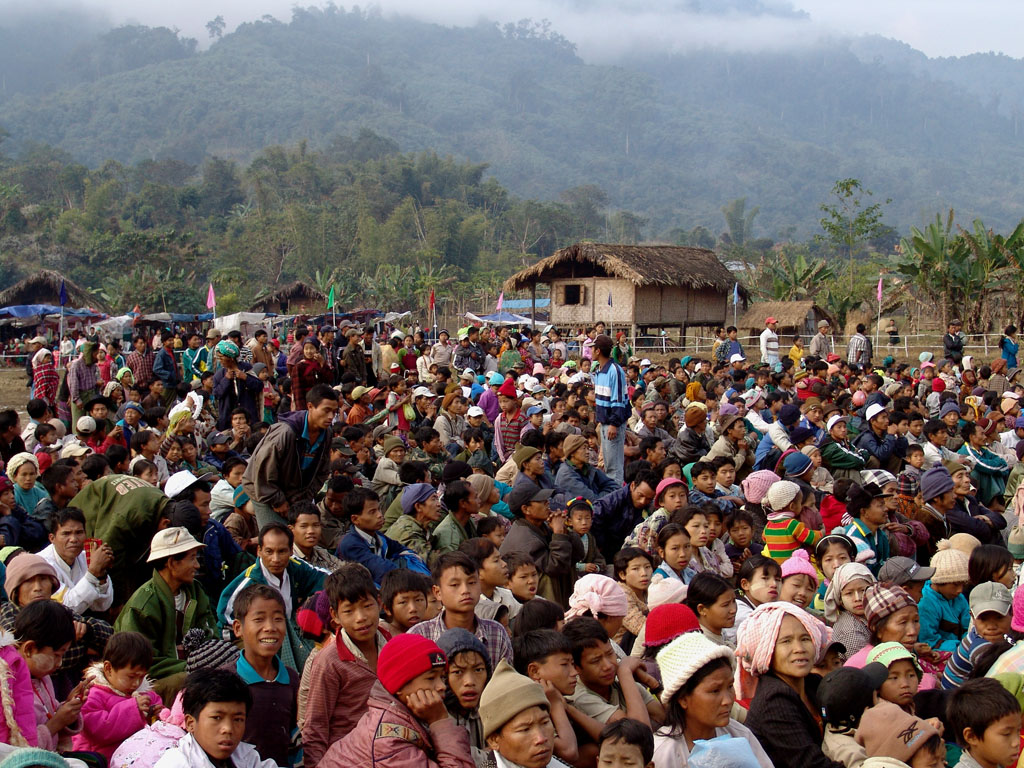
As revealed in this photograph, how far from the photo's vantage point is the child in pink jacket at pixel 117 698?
365 centimetres

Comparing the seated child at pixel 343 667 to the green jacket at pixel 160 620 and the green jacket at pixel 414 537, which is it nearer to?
the green jacket at pixel 160 620

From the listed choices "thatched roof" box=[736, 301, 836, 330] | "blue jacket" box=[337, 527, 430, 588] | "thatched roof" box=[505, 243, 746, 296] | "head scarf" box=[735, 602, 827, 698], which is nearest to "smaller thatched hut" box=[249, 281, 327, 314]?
"thatched roof" box=[505, 243, 746, 296]

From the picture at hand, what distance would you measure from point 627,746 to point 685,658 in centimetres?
49

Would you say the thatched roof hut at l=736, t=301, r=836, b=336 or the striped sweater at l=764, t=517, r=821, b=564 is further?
the thatched roof hut at l=736, t=301, r=836, b=336

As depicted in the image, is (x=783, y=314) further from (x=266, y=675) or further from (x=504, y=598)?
(x=266, y=675)

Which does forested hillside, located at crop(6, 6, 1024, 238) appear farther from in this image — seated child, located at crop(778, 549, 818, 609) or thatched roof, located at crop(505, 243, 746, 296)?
seated child, located at crop(778, 549, 818, 609)

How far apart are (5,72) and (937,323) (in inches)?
8045

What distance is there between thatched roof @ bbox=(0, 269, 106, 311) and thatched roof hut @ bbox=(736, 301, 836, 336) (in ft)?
63.4

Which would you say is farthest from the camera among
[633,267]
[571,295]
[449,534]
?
[571,295]

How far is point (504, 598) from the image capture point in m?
4.90

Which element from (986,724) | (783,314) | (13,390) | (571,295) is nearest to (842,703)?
(986,724)

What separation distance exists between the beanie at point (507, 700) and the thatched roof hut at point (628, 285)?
67.7ft

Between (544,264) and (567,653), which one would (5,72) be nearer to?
(544,264)

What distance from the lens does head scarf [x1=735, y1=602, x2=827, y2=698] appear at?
377 centimetres
